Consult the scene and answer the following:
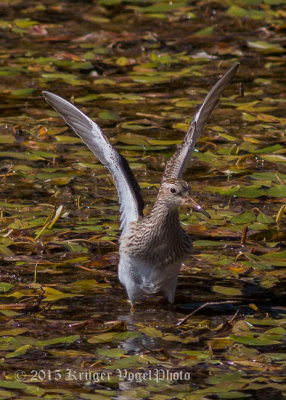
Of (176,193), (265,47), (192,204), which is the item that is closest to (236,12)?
(265,47)

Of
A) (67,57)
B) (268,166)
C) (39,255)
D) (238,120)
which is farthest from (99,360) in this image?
(67,57)

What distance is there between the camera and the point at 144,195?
9.09 meters

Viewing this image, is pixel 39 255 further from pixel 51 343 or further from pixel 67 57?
pixel 67 57

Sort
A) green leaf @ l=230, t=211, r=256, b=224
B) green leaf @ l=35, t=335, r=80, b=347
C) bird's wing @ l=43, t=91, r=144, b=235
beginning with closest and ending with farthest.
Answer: green leaf @ l=35, t=335, r=80, b=347, bird's wing @ l=43, t=91, r=144, b=235, green leaf @ l=230, t=211, r=256, b=224

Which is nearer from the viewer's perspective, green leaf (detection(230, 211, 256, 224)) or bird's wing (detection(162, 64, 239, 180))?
bird's wing (detection(162, 64, 239, 180))

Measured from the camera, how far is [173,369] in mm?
5887

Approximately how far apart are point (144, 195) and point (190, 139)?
1.76 meters

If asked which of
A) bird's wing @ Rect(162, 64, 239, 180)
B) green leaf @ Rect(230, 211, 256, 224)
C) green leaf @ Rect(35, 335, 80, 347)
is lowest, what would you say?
green leaf @ Rect(35, 335, 80, 347)

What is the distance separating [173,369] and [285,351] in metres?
0.74

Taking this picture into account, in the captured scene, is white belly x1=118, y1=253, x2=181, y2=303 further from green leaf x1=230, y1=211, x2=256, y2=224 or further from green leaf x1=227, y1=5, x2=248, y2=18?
green leaf x1=227, y1=5, x2=248, y2=18

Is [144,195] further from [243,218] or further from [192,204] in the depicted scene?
[192,204]

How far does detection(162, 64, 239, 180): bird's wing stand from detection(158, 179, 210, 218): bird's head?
0.29m

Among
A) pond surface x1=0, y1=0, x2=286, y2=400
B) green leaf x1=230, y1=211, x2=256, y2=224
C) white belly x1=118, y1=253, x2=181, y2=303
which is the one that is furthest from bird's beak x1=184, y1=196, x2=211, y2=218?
green leaf x1=230, y1=211, x2=256, y2=224

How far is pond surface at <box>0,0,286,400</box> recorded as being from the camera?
5.96 meters
